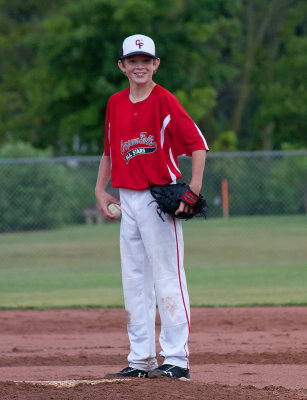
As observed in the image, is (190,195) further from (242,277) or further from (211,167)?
(211,167)

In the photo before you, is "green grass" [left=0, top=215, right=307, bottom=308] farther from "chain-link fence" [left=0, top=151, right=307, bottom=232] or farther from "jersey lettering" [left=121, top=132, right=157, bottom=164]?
"jersey lettering" [left=121, top=132, right=157, bottom=164]

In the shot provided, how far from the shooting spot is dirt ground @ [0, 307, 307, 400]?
14.9 feet

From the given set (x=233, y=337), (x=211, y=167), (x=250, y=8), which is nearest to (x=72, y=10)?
(x=250, y=8)

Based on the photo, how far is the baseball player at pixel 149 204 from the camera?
4855 mm

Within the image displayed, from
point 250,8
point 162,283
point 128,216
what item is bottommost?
point 162,283

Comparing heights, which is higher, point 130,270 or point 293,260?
point 130,270

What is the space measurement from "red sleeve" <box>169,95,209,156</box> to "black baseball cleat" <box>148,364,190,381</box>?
1394 millimetres

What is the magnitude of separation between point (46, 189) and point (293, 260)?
625 cm

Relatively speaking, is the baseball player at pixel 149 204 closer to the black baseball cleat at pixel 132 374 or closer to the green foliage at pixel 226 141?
the black baseball cleat at pixel 132 374

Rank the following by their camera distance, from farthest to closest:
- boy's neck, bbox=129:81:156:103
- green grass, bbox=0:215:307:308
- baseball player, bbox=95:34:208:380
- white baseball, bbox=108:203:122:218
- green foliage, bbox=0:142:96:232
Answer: green foliage, bbox=0:142:96:232 → green grass, bbox=0:215:307:308 → white baseball, bbox=108:203:122:218 → boy's neck, bbox=129:81:156:103 → baseball player, bbox=95:34:208:380

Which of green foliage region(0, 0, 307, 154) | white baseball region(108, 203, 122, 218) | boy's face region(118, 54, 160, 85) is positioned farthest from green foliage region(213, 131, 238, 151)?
boy's face region(118, 54, 160, 85)

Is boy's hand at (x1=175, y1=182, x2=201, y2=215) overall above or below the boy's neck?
below

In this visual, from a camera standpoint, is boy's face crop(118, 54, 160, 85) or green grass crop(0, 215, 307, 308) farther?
green grass crop(0, 215, 307, 308)

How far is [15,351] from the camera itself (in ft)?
22.8
